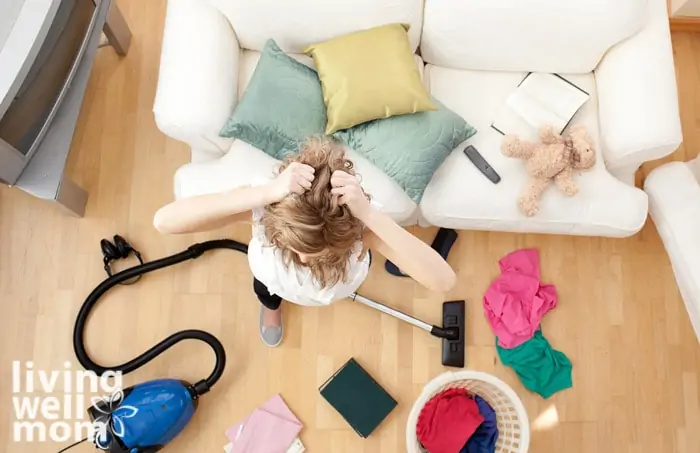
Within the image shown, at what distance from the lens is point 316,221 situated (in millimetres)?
1269

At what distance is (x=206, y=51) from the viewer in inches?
77.1

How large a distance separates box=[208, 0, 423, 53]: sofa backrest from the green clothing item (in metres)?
1.14

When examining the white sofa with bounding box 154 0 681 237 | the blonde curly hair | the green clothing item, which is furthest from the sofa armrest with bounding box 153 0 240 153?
the green clothing item

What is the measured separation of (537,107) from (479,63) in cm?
24

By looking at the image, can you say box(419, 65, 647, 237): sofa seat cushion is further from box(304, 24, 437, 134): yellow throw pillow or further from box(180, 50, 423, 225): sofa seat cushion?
box(304, 24, 437, 134): yellow throw pillow

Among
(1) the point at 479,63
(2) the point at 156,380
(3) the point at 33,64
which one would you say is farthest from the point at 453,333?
(3) the point at 33,64

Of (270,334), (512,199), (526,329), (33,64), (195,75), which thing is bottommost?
(526,329)

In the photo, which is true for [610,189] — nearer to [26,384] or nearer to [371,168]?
[371,168]

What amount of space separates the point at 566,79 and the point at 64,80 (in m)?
1.62

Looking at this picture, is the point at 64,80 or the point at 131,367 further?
the point at 131,367

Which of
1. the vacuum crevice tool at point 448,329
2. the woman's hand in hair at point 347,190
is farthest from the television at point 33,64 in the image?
the vacuum crevice tool at point 448,329

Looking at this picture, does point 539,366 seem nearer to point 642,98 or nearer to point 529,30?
point 642,98

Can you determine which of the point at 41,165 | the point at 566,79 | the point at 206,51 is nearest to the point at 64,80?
the point at 41,165

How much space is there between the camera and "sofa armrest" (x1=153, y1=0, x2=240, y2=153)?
75.9 inches
